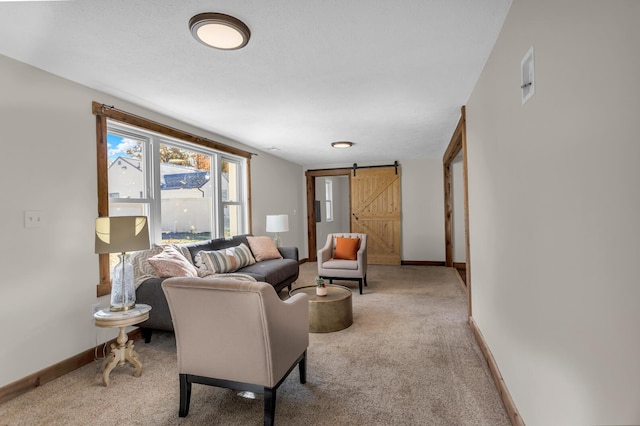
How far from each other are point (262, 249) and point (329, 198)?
529 cm

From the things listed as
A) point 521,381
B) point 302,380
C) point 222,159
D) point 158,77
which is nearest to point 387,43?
point 158,77

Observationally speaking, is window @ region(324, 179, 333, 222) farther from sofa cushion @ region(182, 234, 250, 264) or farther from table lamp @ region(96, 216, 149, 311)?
table lamp @ region(96, 216, 149, 311)

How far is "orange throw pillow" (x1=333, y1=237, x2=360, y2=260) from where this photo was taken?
5240mm

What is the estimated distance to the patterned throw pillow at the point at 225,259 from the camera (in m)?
3.90

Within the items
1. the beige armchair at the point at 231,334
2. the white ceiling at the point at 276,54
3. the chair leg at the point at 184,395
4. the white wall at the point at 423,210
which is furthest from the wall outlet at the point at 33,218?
the white wall at the point at 423,210

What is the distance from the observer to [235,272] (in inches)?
163

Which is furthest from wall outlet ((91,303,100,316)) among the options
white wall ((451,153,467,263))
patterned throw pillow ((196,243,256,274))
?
white wall ((451,153,467,263))

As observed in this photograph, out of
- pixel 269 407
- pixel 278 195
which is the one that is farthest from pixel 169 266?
pixel 278 195

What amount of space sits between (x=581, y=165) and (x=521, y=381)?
4.30 ft

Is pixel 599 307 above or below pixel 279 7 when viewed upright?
below

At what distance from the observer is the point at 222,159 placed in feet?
17.3

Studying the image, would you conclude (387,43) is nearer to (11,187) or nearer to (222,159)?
(11,187)

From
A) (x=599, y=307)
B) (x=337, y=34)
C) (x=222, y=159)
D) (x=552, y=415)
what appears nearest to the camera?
(x=599, y=307)

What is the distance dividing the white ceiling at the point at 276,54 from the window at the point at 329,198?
5.69m
